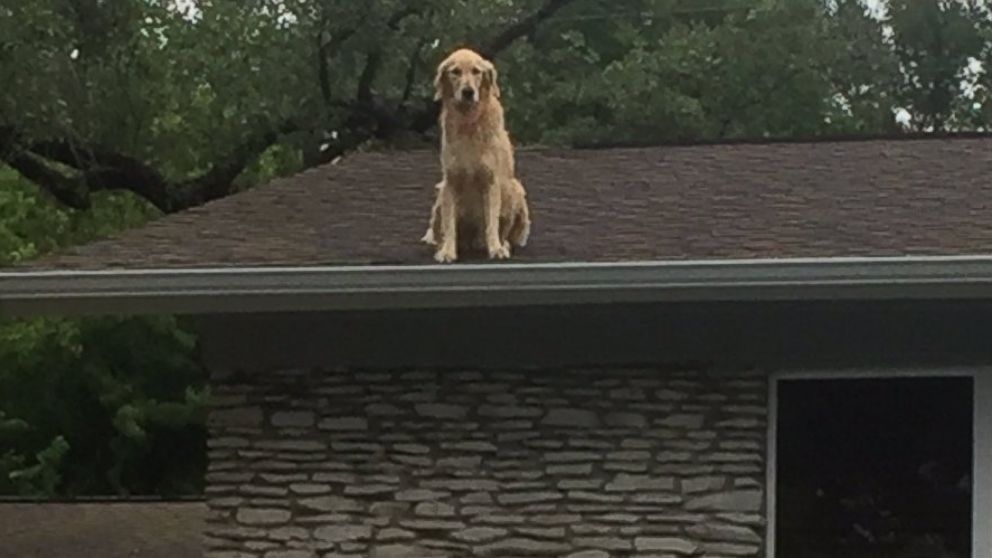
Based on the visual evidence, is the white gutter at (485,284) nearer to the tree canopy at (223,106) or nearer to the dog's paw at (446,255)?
the dog's paw at (446,255)

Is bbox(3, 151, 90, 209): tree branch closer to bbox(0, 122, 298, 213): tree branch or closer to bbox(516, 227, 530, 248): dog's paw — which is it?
bbox(0, 122, 298, 213): tree branch

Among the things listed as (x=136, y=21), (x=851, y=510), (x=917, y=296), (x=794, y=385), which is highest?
(x=136, y=21)

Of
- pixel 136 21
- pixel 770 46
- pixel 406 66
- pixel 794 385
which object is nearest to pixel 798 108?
pixel 770 46

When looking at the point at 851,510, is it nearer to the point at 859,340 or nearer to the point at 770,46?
the point at 859,340

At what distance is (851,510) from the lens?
7.67 m

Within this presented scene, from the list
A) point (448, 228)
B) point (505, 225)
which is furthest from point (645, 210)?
point (448, 228)

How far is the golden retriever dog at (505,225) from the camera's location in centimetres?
774

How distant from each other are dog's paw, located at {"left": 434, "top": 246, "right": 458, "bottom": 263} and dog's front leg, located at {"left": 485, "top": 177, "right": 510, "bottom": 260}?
0.16m

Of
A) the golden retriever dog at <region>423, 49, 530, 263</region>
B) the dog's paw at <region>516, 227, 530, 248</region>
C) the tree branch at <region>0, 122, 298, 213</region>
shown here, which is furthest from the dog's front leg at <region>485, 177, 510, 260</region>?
the tree branch at <region>0, 122, 298, 213</region>

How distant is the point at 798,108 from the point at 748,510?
13.2m

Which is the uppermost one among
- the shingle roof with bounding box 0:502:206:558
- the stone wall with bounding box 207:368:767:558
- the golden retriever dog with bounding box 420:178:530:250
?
the golden retriever dog with bounding box 420:178:530:250

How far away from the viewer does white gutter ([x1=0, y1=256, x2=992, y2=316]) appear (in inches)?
267

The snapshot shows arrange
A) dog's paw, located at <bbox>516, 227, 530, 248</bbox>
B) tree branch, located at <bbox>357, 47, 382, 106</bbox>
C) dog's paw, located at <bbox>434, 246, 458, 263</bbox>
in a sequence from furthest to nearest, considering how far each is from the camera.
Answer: tree branch, located at <bbox>357, 47, 382, 106</bbox> → dog's paw, located at <bbox>516, 227, 530, 248</bbox> → dog's paw, located at <bbox>434, 246, 458, 263</bbox>

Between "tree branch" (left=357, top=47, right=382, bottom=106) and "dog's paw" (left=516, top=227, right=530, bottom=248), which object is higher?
"tree branch" (left=357, top=47, right=382, bottom=106)
